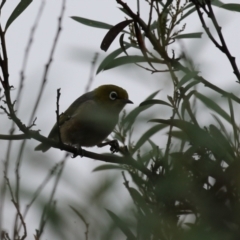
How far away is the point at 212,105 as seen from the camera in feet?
6.36

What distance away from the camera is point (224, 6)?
2.69 meters

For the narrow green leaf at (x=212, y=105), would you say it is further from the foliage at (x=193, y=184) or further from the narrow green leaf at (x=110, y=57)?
the narrow green leaf at (x=110, y=57)

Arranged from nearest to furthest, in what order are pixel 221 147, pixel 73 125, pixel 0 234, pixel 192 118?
pixel 221 147, pixel 192 118, pixel 0 234, pixel 73 125

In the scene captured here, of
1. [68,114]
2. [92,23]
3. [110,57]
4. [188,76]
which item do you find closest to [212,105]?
[188,76]

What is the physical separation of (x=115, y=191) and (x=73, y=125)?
4.11 meters

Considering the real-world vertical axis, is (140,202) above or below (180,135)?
below

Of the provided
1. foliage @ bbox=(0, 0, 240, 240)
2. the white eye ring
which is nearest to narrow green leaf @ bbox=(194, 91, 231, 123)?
foliage @ bbox=(0, 0, 240, 240)

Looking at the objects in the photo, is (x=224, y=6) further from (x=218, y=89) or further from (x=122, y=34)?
(x=218, y=89)

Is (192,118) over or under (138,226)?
over

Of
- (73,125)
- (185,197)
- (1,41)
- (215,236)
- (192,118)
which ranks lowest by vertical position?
(215,236)

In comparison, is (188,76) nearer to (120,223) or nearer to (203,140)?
(203,140)

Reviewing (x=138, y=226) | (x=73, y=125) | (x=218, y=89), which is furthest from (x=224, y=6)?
(x=73, y=125)

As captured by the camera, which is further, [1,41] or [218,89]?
[1,41]

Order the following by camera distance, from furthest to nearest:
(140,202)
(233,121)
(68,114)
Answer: (68,114), (233,121), (140,202)
